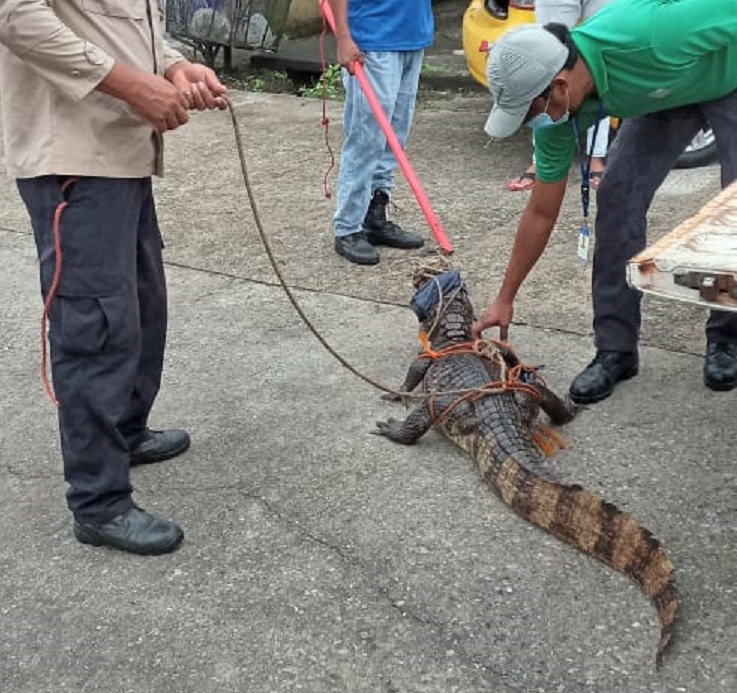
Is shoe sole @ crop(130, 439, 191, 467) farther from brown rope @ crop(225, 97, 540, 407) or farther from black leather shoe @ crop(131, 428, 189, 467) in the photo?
brown rope @ crop(225, 97, 540, 407)

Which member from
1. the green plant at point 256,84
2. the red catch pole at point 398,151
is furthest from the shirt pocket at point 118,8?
the green plant at point 256,84

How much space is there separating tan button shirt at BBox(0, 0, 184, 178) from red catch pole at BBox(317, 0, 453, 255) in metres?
1.31

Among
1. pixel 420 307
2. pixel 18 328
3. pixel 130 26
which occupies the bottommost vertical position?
pixel 18 328

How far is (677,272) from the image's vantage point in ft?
6.97

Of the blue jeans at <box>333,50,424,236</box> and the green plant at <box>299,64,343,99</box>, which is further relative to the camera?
the green plant at <box>299,64,343,99</box>

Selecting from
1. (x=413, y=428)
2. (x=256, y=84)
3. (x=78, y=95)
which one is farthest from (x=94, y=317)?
(x=256, y=84)

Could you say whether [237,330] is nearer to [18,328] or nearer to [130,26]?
[18,328]

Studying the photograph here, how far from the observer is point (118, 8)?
2873 millimetres

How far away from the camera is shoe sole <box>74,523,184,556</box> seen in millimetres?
3176

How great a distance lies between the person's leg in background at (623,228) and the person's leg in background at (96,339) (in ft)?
5.31

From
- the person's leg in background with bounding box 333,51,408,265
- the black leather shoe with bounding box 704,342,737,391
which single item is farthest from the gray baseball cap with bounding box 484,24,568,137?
the person's leg in background with bounding box 333,51,408,265

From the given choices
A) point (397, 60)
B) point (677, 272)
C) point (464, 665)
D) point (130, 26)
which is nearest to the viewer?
point (677, 272)

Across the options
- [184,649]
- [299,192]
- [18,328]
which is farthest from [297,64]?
[184,649]

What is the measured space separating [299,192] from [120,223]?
12.0ft
